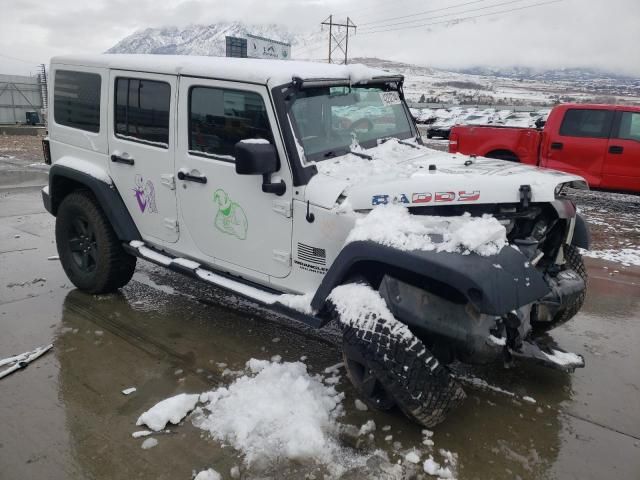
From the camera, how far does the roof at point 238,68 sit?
339cm

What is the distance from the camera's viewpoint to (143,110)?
13.4ft

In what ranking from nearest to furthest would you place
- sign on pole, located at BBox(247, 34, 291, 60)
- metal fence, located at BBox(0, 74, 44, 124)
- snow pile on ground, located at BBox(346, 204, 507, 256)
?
snow pile on ground, located at BBox(346, 204, 507, 256) < sign on pole, located at BBox(247, 34, 291, 60) < metal fence, located at BBox(0, 74, 44, 124)

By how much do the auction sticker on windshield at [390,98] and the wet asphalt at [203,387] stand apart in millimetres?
1910

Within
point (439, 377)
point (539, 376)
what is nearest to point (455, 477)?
point (439, 377)

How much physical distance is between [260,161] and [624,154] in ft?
26.6

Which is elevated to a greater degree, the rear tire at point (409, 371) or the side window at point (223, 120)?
the side window at point (223, 120)

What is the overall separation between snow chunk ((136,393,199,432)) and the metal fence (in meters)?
27.8

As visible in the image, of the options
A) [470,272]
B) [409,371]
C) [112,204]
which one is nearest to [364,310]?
[409,371]

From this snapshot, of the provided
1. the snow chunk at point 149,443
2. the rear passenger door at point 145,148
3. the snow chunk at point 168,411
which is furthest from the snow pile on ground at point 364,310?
the rear passenger door at point 145,148

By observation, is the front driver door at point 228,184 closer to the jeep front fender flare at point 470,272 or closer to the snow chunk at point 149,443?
the jeep front fender flare at point 470,272

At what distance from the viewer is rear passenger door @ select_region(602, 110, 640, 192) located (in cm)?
891

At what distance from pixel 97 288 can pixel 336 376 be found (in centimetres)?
247

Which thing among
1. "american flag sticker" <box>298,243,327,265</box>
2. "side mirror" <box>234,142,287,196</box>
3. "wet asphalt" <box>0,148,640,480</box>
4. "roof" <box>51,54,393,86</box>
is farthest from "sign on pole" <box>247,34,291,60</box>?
"american flag sticker" <box>298,243,327,265</box>

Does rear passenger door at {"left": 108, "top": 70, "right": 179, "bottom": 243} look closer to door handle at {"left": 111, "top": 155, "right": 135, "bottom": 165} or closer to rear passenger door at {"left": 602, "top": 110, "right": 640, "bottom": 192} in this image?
door handle at {"left": 111, "top": 155, "right": 135, "bottom": 165}
